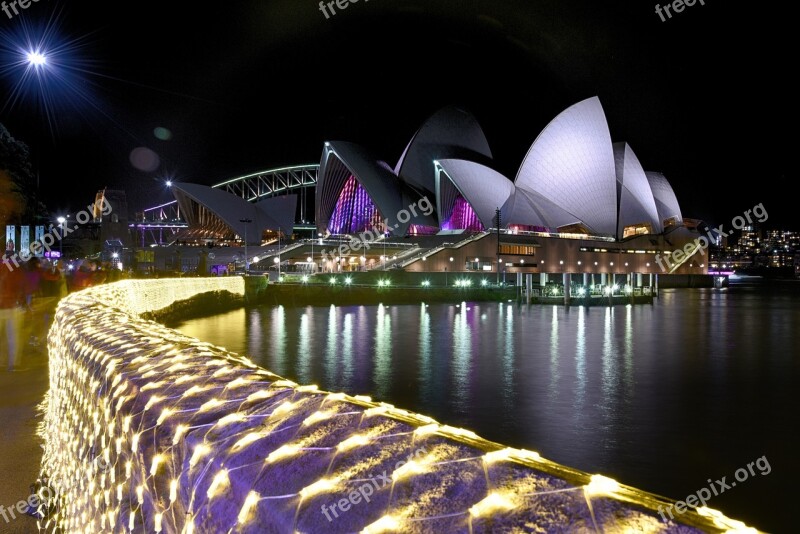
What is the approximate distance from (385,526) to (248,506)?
37cm

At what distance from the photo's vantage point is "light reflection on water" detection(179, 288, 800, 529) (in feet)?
20.9

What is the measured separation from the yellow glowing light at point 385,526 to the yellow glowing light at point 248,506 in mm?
310

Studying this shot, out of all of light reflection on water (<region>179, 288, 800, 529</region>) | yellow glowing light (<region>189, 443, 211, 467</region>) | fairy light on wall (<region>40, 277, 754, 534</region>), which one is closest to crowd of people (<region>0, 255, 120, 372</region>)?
light reflection on water (<region>179, 288, 800, 529</region>)

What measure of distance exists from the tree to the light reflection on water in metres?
9.93

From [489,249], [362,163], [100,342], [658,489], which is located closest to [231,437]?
[100,342]

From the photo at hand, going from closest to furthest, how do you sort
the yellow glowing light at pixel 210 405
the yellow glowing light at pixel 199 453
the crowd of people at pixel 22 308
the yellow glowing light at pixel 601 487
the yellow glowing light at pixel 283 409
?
the yellow glowing light at pixel 601 487 → the yellow glowing light at pixel 199 453 → the yellow glowing light at pixel 283 409 → the yellow glowing light at pixel 210 405 → the crowd of people at pixel 22 308

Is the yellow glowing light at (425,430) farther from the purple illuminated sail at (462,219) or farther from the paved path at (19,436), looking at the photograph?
the purple illuminated sail at (462,219)

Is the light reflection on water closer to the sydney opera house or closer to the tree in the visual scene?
the tree

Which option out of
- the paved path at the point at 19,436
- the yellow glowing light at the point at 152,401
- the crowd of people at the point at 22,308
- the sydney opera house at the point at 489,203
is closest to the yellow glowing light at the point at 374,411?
the yellow glowing light at the point at 152,401

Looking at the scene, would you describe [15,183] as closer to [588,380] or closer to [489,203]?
[588,380]

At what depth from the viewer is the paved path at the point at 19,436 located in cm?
357

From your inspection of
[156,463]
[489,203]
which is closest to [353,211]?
[489,203]

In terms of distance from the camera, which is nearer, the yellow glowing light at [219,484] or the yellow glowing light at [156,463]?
the yellow glowing light at [219,484]

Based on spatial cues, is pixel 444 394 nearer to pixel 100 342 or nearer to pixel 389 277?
pixel 100 342
